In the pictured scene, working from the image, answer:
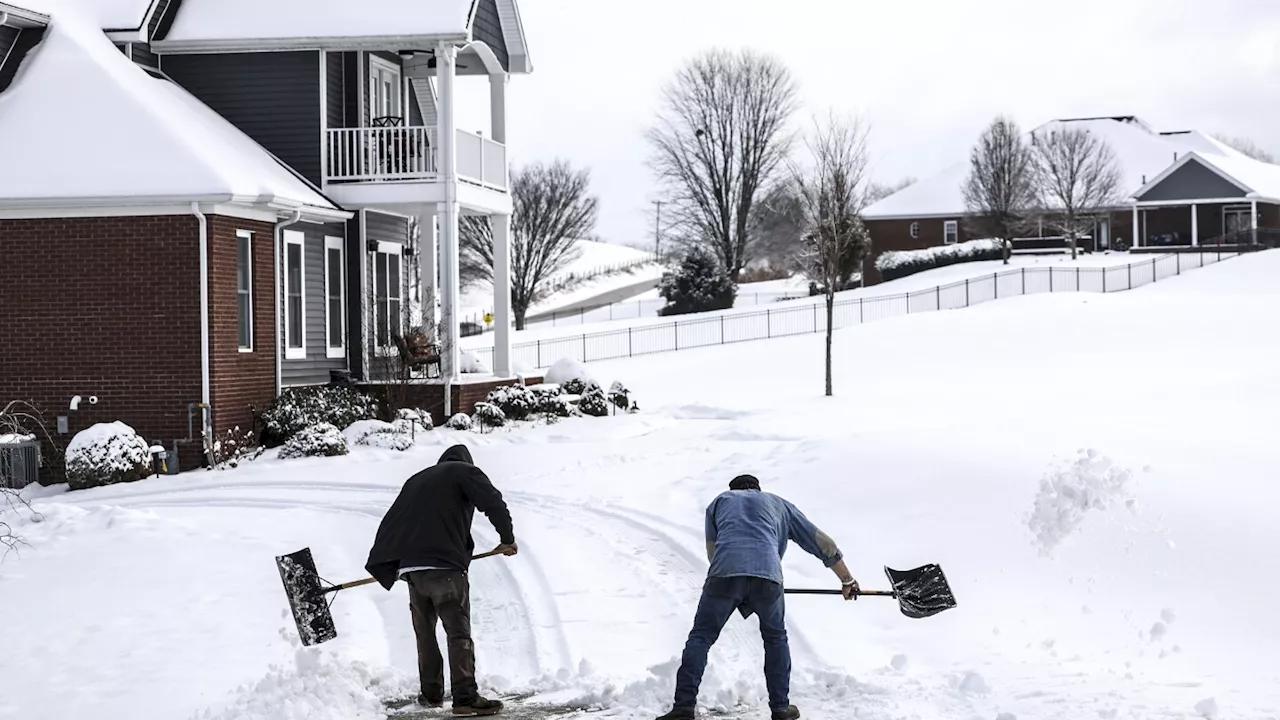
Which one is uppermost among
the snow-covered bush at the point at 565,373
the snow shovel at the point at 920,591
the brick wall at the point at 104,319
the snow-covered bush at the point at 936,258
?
the snow-covered bush at the point at 936,258

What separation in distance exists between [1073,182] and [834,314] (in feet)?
64.3

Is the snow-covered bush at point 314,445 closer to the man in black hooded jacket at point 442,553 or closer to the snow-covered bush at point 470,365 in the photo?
the snow-covered bush at point 470,365

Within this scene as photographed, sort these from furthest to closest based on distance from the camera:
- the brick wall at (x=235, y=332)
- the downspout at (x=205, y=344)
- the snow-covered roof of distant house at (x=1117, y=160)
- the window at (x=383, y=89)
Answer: the snow-covered roof of distant house at (x=1117, y=160), the window at (x=383, y=89), the brick wall at (x=235, y=332), the downspout at (x=205, y=344)

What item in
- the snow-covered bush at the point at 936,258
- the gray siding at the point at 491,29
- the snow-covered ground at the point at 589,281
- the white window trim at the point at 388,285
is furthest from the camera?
the snow-covered ground at the point at 589,281

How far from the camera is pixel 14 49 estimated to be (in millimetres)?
22578

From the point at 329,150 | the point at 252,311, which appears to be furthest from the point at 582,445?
the point at 329,150

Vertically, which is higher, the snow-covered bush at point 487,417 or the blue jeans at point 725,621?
the snow-covered bush at point 487,417

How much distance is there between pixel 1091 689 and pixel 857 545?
488cm

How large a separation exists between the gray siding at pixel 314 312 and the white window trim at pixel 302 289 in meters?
0.06

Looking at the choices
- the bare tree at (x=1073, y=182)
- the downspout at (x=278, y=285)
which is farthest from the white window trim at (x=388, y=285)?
the bare tree at (x=1073, y=182)

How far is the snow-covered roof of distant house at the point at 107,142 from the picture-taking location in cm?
2003

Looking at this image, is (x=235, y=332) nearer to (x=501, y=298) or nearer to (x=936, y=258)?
(x=501, y=298)

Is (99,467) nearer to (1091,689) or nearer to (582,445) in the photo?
(582,445)

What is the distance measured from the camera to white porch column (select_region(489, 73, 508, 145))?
28.5 m
